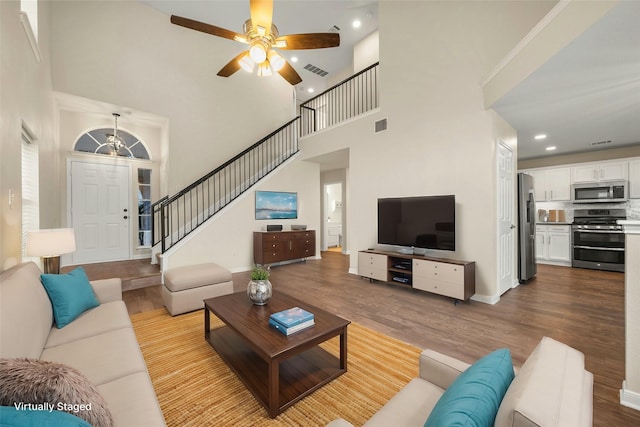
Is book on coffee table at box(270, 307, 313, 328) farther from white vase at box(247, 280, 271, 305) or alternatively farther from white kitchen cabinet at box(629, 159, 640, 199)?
white kitchen cabinet at box(629, 159, 640, 199)

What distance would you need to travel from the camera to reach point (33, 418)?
2.14 feet

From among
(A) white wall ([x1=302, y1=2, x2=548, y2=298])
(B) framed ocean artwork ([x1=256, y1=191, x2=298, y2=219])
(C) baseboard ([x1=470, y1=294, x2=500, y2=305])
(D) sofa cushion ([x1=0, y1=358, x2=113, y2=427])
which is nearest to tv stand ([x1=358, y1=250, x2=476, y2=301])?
(C) baseboard ([x1=470, y1=294, x2=500, y2=305])

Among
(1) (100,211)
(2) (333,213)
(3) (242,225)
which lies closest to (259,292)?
(3) (242,225)

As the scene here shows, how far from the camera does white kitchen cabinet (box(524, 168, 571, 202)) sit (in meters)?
5.85

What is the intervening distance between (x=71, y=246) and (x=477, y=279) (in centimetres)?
483

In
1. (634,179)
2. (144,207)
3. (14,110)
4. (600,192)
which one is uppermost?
(14,110)

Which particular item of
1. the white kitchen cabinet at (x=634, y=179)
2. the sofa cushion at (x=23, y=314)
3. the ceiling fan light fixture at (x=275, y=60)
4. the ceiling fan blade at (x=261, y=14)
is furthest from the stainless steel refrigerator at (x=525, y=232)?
the sofa cushion at (x=23, y=314)

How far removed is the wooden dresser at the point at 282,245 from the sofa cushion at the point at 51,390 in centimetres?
462

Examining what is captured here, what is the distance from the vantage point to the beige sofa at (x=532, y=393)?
23.1 inches

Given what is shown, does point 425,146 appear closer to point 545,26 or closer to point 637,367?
point 545,26

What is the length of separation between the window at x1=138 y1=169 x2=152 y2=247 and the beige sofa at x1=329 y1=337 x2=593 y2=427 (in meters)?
6.57

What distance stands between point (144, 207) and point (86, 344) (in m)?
5.27

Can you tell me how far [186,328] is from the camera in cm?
275

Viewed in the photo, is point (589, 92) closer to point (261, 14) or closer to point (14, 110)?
point (261, 14)
